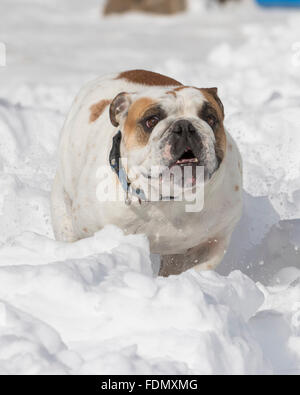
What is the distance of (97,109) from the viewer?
4.80m

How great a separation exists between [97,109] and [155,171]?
1230 millimetres

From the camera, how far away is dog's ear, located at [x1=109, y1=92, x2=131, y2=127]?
406 centimetres

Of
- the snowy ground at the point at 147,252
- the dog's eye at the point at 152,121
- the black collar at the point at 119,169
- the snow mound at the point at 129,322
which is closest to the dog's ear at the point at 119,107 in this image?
the black collar at the point at 119,169

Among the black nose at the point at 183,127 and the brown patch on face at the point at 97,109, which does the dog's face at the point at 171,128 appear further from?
the brown patch on face at the point at 97,109

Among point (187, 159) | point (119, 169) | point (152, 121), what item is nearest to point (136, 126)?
point (152, 121)

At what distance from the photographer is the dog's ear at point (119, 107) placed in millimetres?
4062

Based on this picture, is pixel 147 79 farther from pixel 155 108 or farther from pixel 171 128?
pixel 171 128

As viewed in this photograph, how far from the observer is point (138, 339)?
9.70 feet

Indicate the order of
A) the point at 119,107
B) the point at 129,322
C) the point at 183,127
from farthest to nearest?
the point at 119,107
the point at 183,127
the point at 129,322

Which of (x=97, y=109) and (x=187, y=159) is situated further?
(x=97, y=109)

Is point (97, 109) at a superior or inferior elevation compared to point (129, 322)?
inferior

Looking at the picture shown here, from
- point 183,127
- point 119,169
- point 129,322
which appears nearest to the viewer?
point 129,322

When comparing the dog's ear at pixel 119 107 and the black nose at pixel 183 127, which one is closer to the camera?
the black nose at pixel 183 127

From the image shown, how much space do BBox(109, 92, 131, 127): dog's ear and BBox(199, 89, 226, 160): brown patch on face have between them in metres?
0.40
